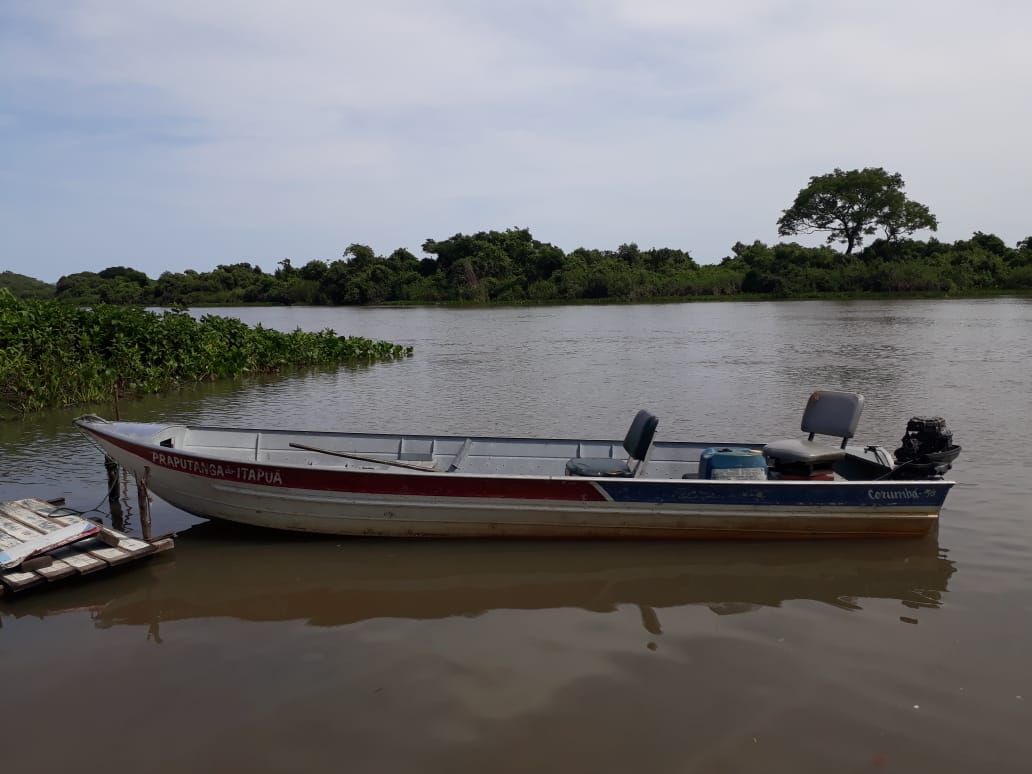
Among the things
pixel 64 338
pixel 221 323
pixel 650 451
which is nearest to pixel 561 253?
pixel 221 323

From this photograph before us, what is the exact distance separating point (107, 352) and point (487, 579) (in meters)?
13.3

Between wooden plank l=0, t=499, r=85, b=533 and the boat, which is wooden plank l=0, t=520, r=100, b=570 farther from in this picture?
the boat

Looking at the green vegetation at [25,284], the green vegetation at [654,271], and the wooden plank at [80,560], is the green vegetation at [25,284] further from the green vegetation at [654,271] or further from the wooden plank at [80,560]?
the wooden plank at [80,560]

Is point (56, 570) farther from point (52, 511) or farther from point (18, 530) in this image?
point (52, 511)

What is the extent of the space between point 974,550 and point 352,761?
6.02 m

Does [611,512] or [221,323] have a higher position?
[221,323]

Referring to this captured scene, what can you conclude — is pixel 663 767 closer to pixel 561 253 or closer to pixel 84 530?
pixel 84 530

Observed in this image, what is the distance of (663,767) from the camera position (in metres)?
4.31

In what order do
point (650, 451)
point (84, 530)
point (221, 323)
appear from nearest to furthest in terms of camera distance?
point (84, 530)
point (650, 451)
point (221, 323)

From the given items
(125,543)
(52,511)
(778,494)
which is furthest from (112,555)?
(778,494)

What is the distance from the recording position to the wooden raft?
645 cm

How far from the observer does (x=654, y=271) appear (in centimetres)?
7838

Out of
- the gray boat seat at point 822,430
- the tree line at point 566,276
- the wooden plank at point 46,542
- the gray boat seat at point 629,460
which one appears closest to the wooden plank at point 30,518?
the wooden plank at point 46,542

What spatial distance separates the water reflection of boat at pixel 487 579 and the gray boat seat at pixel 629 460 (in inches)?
30.4
